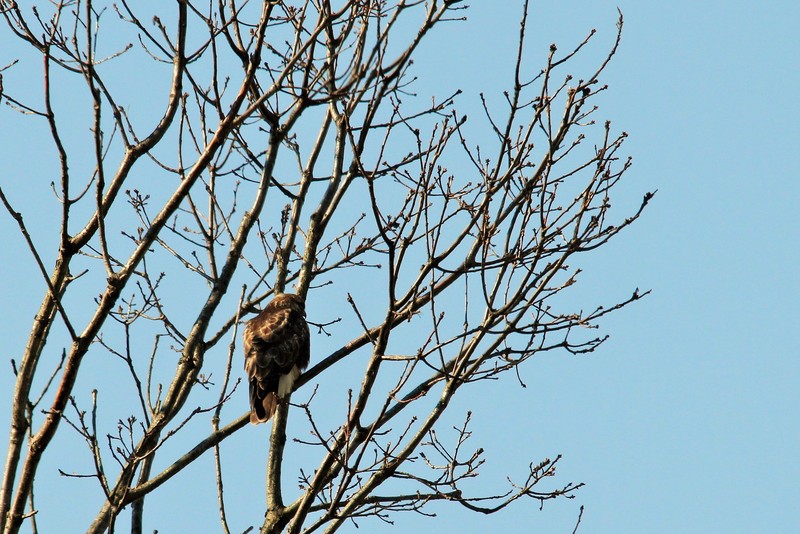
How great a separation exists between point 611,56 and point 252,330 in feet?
14.9

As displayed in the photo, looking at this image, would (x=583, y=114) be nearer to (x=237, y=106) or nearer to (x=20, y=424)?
(x=237, y=106)

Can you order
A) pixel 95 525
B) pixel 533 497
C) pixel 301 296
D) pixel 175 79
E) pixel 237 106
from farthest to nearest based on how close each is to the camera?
pixel 301 296
pixel 533 497
pixel 95 525
pixel 175 79
pixel 237 106

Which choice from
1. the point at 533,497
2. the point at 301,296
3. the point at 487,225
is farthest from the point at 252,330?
the point at 487,225

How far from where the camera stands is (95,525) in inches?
203

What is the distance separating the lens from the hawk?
8.03 metres

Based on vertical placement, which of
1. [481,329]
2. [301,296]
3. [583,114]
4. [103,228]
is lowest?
[481,329]

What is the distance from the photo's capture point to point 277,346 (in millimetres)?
8391

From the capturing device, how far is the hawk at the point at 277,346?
803 cm

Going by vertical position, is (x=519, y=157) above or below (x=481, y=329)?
above

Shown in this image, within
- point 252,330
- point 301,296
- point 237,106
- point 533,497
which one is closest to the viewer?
point 237,106

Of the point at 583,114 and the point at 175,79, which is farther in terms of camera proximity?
the point at 583,114

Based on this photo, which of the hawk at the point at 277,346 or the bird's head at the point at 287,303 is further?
the hawk at the point at 277,346

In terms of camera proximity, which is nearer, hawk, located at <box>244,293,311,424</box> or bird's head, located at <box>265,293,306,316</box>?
bird's head, located at <box>265,293,306,316</box>

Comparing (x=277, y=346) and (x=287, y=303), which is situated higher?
(x=287, y=303)
